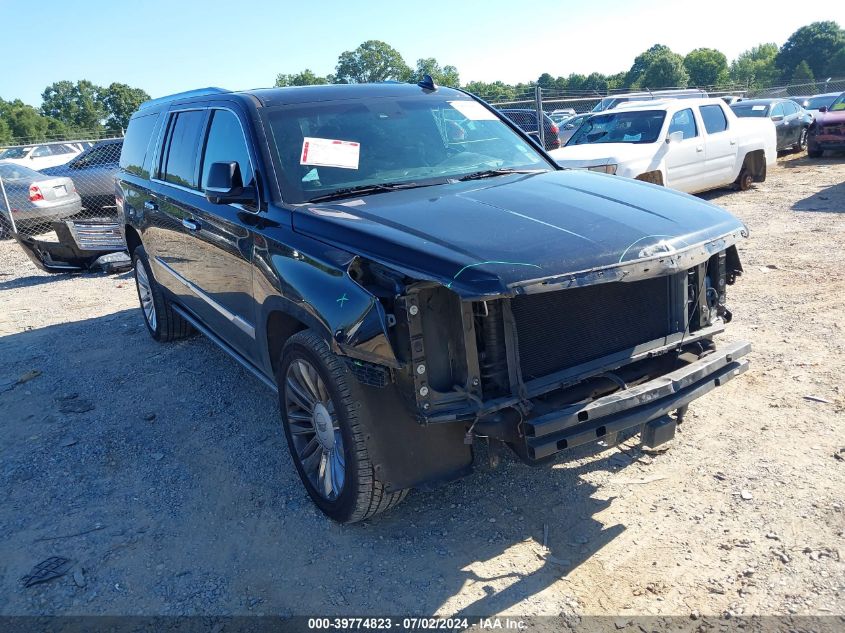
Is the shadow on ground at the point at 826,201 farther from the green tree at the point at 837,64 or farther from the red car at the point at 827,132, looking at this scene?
the green tree at the point at 837,64

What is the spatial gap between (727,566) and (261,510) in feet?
7.56

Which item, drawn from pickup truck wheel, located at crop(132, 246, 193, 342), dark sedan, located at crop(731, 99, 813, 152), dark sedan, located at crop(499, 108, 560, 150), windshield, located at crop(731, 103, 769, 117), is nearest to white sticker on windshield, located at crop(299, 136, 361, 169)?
pickup truck wheel, located at crop(132, 246, 193, 342)

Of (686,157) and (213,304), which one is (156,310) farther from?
(686,157)

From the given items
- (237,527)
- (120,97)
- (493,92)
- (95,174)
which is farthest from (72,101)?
(237,527)

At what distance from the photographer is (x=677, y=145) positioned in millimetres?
10461

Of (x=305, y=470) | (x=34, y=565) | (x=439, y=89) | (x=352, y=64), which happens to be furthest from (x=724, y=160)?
(x=352, y=64)

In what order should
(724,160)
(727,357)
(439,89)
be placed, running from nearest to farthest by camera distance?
1. (727,357)
2. (439,89)
3. (724,160)

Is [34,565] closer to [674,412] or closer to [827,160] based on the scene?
[674,412]

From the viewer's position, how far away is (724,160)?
37.4 feet

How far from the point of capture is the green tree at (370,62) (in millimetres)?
100125

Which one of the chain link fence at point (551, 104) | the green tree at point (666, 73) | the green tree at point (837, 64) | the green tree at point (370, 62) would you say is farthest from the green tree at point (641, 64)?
the chain link fence at point (551, 104)

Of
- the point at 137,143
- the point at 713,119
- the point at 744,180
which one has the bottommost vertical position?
the point at 744,180

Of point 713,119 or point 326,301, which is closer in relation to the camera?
point 326,301

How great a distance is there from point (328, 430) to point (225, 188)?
143 centimetres
